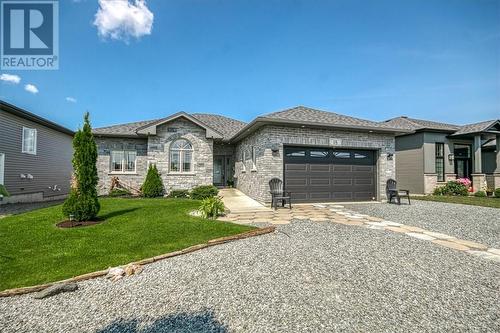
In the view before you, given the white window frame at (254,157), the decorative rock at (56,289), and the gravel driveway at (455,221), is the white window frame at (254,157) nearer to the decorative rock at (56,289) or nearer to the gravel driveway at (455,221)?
the gravel driveway at (455,221)

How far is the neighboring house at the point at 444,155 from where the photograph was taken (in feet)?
48.6

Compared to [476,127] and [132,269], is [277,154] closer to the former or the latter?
[132,269]

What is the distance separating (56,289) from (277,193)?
700 cm

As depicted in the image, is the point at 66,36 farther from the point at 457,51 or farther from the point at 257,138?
the point at 457,51

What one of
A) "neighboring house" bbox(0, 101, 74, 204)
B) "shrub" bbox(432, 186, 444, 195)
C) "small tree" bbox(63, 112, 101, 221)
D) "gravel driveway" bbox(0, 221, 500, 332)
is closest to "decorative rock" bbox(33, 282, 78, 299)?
"gravel driveway" bbox(0, 221, 500, 332)

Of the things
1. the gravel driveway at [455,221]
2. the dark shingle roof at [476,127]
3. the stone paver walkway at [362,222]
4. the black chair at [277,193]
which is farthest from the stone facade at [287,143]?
the dark shingle roof at [476,127]

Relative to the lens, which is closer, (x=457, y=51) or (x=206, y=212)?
(x=206, y=212)

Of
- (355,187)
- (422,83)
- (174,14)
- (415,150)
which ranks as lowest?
(355,187)

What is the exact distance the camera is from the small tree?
6.29 meters

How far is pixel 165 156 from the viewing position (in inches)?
511

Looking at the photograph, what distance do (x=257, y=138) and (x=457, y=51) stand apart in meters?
8.64

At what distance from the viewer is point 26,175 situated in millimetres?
11758

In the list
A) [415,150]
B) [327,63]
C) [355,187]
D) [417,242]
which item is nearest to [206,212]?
[417,242]

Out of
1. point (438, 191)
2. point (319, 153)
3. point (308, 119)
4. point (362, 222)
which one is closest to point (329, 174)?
point (319, 153)
